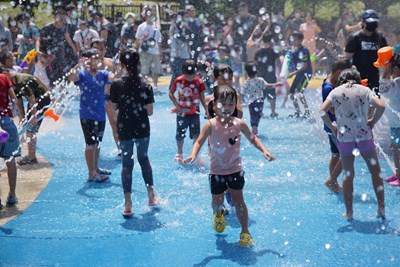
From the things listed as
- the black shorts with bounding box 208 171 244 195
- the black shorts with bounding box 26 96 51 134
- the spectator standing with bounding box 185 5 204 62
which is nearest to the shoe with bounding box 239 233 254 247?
the black shorts with bounding box 208 171 244 195

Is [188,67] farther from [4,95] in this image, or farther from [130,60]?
[4,95]

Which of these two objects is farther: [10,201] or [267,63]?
[267,63]

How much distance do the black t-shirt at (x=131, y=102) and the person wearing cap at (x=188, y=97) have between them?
75.4 inches

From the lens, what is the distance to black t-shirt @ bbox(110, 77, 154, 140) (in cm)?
651

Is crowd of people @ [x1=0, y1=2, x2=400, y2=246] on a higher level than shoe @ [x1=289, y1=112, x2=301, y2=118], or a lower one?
higher

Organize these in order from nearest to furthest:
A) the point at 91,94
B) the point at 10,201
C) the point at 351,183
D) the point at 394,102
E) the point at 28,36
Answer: the point at 351,183 < the point at 10,201 < the point at 394,102 < the point at 91,94 < the point at 28,36

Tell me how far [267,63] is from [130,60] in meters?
6.66

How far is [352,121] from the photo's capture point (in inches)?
240

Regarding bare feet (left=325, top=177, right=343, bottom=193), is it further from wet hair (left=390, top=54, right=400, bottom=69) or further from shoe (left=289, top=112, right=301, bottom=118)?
shoe (left=289, top=112, right=301, bottom=118)

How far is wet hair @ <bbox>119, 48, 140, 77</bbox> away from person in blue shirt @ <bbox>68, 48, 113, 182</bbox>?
3.91 feet

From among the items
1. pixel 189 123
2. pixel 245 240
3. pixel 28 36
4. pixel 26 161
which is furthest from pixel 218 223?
pixel 28 36

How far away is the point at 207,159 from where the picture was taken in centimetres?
925

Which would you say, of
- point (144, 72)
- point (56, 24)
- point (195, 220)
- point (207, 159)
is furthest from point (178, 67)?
point (195, 220)

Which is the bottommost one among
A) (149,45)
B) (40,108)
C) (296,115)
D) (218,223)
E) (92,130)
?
(296,115)
